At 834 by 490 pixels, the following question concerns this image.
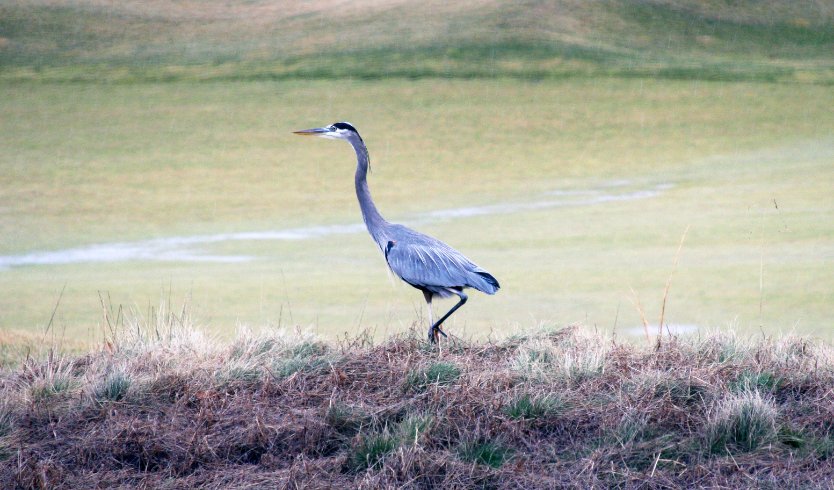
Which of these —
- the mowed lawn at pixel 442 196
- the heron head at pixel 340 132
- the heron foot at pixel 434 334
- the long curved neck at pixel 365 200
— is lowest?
the mowed lawn at pixel 442 196

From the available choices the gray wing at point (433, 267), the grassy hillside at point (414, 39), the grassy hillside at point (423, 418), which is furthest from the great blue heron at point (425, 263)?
the grassy hillside at point (414, 39)

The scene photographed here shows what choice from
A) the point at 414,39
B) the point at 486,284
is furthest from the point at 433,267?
the point at 414,39

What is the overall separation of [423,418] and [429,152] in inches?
641

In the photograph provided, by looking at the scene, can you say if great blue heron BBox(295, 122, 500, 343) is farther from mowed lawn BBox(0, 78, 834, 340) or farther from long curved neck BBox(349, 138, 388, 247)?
mowed lawn BBox(0, 78, 834, 340)

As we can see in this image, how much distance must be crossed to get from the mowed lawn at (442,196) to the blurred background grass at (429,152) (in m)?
0.07

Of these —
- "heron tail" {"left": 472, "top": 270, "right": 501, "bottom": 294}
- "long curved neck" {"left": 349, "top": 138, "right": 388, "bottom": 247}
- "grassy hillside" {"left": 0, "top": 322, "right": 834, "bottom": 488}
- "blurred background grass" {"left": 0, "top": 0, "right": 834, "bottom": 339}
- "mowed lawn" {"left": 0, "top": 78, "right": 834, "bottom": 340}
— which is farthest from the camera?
"blurred background grass" {"left": 0, "top": 0, "right": 834, "bottom": 339}

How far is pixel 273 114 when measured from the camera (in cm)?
2431

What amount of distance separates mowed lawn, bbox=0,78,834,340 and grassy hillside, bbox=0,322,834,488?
1373mm

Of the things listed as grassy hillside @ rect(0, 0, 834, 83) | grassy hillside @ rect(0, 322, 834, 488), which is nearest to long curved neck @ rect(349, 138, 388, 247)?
grassy hillside @ rect(0, 322, 834, 488)

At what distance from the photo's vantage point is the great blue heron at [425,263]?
6242 millimetres

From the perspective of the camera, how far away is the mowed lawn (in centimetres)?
937

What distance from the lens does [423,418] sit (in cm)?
472

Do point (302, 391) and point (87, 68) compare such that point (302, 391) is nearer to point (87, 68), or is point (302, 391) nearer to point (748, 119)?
point (748, 119)

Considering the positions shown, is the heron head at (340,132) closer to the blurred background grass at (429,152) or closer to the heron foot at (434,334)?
the blurred background grass at (429,152)
